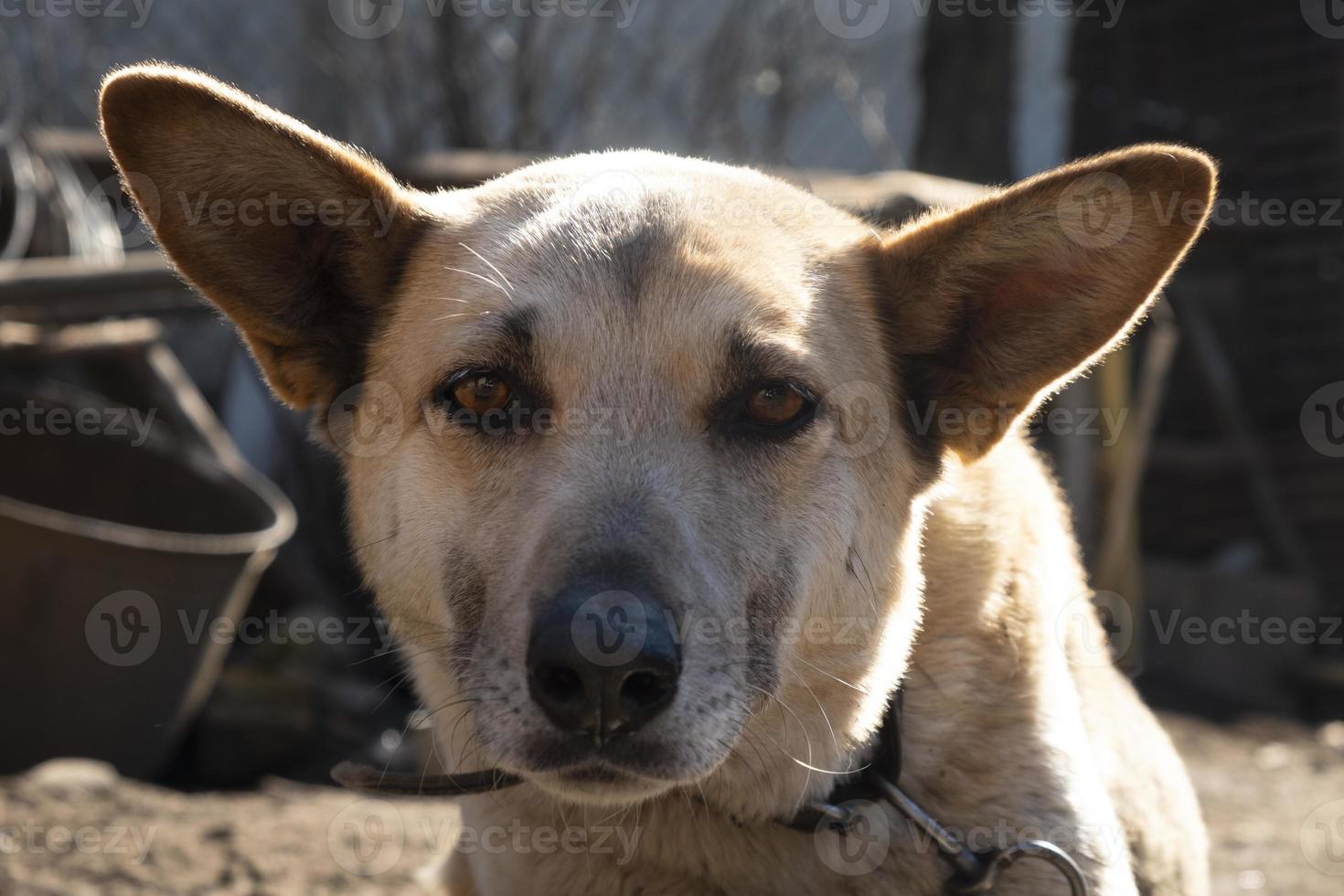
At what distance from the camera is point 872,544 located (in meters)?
2.51

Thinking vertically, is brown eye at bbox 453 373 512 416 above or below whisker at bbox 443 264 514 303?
below

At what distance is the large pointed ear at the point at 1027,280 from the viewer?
93.7 inches

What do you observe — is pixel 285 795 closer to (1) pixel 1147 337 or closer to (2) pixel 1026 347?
(2) pixel 1026 347

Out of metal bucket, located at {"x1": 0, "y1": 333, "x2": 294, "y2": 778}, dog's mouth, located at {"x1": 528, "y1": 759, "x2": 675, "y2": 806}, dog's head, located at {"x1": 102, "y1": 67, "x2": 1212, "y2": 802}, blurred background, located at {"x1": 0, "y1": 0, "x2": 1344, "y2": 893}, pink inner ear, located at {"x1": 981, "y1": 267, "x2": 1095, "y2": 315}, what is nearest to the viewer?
dog's mouth, located at {"x1": 528, "y1": 759, "x2": 675, "y2": 806}

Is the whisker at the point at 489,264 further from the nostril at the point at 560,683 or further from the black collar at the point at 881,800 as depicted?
the black collar at the point at 881,800

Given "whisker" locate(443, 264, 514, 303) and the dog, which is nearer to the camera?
the dog

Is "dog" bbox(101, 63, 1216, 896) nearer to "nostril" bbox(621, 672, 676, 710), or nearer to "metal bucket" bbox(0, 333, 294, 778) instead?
"nostril" bbox(621, 672, 676, 710)

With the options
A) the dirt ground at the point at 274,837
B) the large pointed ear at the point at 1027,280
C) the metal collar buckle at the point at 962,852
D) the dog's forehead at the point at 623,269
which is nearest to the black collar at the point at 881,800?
the metal collar buckle at the point at 962,852

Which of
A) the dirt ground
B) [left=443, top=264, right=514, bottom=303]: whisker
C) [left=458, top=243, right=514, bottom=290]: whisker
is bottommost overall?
the dirt ground

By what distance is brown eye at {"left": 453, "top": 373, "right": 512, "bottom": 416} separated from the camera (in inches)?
94.9

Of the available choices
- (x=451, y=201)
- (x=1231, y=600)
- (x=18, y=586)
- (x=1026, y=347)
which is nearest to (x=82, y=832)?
(x=18, y=586)

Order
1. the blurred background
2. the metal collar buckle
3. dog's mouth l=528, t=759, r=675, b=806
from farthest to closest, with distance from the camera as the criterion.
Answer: the blurred background
the metal collar buckle
dog's mouth l=528, t=759, r=675, b=806

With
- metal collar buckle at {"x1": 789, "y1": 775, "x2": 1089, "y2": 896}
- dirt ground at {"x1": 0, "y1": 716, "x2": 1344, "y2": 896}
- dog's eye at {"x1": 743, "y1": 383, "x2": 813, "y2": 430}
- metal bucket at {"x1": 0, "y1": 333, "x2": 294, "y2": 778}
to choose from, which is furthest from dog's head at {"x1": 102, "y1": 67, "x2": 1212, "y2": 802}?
metal bucket at {"x1": 0, "y1": 333, "x2": 294, "y2": 778}

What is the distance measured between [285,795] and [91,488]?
1.80 m
